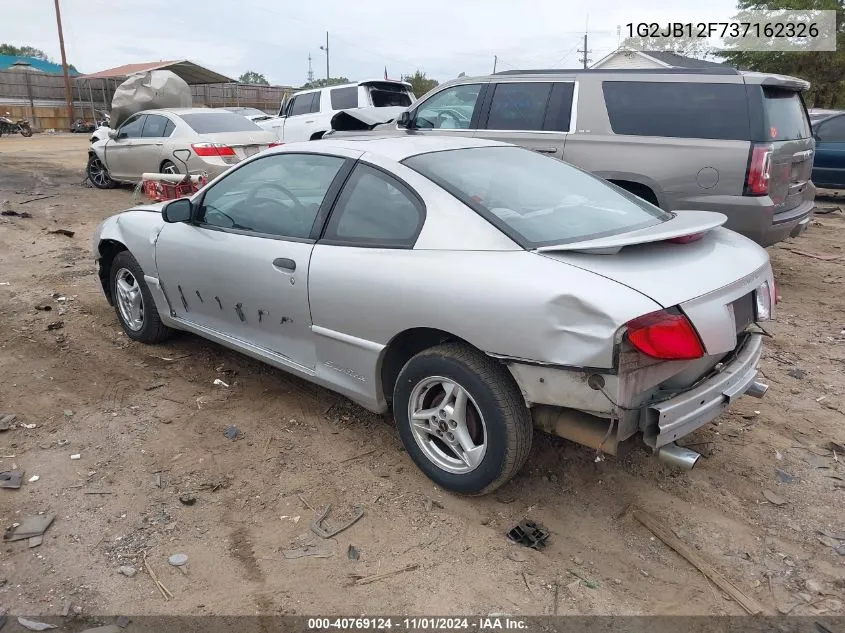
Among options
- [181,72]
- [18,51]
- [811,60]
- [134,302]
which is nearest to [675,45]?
[811,60]

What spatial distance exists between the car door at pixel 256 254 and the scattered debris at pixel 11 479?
129 centimetres

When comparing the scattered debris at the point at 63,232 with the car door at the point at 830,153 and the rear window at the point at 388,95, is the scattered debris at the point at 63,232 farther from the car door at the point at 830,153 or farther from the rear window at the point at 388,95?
the car door at the point at 830,153

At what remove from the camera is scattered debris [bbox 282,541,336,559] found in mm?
2729

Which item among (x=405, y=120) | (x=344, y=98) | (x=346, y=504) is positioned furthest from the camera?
(x=344, y=98)

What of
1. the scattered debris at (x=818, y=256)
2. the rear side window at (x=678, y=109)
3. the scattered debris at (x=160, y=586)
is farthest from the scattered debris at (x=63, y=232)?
the scattered debris at (x=818, y=256)

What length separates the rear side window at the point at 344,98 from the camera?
13055 millimetres

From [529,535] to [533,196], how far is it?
162 centimetres

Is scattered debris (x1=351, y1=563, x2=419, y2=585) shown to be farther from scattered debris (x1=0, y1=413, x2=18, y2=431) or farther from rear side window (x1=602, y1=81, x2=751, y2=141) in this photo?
rear side window (x1=602, y1=81, x2=751, y2=141)

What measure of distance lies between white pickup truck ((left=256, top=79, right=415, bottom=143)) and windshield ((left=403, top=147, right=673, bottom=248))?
9.33 metres

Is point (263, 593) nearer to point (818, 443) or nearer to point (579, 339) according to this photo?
point (579, 339)

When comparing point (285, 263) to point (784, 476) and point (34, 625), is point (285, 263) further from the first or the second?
point (784, 476)

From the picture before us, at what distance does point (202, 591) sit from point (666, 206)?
16.3 ft

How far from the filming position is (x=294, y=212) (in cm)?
361

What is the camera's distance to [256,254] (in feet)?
11.8
